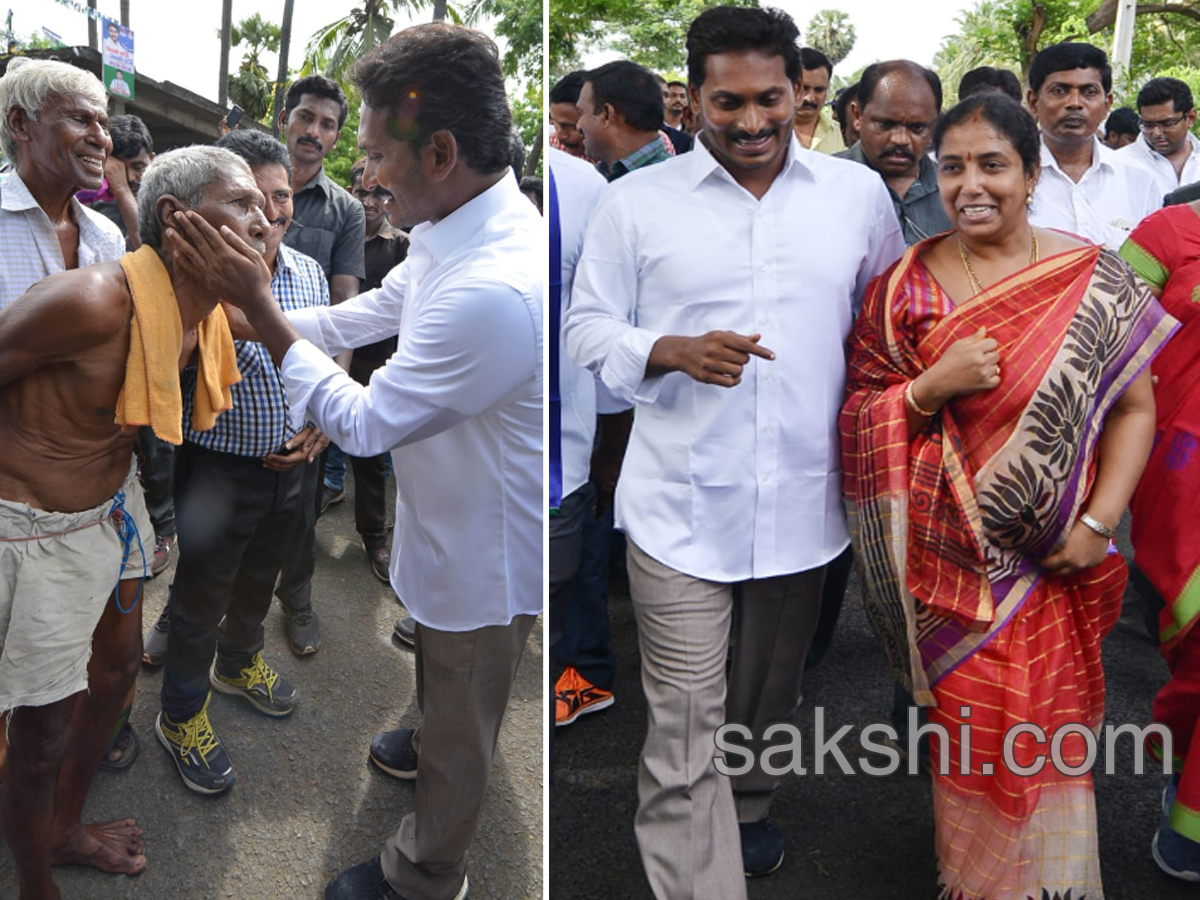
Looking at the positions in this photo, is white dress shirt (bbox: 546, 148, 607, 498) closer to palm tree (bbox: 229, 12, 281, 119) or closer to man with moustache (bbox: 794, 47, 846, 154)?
palm tree (bbox: 229, 12, 281, 119)

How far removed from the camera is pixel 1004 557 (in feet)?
6.33

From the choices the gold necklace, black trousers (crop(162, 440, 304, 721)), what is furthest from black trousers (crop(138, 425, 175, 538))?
the gold necklace

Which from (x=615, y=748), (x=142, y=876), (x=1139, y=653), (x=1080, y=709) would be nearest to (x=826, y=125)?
(x=1139, y=653)

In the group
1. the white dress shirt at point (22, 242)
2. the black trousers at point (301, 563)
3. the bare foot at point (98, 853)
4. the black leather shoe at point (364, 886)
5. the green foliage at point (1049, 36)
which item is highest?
the green foliage at point (1049, 36)

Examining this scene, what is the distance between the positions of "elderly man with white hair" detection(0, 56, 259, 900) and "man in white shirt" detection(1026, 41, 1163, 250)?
99.6 inches

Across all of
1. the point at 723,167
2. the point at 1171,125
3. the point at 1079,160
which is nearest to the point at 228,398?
the point at 723,167

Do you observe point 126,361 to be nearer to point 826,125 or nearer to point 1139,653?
point 1139,653

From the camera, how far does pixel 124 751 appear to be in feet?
8.72

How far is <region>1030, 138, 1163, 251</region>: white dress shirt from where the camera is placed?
11.0ft

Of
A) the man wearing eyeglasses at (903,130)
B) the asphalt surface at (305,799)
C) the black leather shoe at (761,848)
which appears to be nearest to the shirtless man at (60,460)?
the asphalt surface at (305,799)

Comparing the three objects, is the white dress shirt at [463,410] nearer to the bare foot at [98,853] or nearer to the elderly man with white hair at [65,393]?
the elderly man with white hair at [65,393]

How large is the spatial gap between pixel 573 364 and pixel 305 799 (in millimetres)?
1226

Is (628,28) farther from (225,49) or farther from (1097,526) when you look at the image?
(1097,526)

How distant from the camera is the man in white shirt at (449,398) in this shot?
1.74 metres
